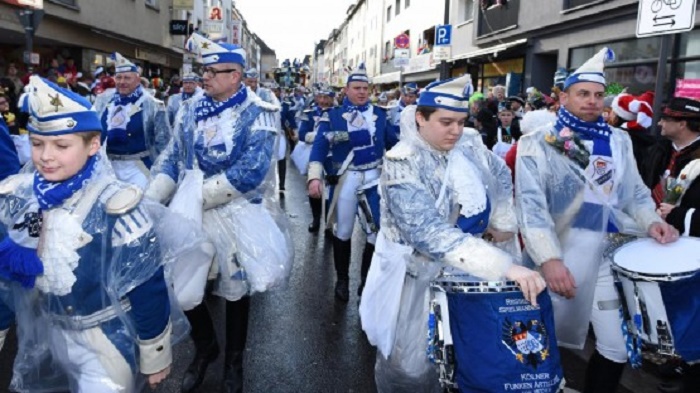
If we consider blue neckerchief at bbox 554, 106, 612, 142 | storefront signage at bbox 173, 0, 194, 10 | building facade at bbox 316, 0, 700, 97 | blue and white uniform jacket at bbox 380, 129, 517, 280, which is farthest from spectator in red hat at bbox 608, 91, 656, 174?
storefront signage at bbox 173, 0, 194, 10

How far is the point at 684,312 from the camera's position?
2727 mm

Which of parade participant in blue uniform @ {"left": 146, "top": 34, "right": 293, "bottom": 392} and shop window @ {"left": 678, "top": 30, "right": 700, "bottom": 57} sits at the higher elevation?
shop window @ {"left": 678, "top": 30, "right": 700, "bottom": 57}

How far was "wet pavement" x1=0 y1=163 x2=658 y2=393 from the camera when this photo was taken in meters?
3.90

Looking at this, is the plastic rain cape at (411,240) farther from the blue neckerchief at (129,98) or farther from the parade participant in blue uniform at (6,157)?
the blue neckerchief at (129,98)

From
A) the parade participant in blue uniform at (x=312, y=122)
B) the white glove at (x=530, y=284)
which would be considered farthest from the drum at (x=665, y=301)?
the parade participant in blue uniform at (x=312, y=122)

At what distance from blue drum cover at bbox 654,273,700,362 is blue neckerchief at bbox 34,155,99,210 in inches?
101

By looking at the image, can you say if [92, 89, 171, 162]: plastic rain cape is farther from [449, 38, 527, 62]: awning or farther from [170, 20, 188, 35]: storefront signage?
[170, 20, 188, 35]: storefront signage

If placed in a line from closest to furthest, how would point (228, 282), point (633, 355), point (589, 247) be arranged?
point (633, 355)
point (589, 247)
point (228, 282)

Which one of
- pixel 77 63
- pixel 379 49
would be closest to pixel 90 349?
pixel 77 63

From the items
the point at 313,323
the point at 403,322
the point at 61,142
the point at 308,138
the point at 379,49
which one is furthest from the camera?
the point at 379,49

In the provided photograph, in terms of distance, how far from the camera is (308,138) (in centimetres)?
932

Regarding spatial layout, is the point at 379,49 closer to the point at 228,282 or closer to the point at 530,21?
the point at 530,21

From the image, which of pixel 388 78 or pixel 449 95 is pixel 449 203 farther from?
pixel 388 78

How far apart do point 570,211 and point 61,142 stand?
8.38 ft
